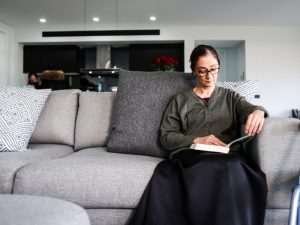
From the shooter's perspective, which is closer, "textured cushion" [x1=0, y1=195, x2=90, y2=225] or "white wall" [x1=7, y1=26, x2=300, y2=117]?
"textured cushion" [x1=0, y1=195, x2=90, y2=225]

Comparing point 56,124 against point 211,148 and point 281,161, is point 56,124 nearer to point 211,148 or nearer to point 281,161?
point 211,148

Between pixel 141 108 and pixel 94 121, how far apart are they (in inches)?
15.8

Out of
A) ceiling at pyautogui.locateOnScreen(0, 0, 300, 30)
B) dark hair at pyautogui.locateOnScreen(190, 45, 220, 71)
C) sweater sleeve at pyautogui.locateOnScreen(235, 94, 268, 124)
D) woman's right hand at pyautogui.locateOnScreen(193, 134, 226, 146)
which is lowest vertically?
woman's right hand at pyautogui.locateOnScreen(193, 134, 226, 146)

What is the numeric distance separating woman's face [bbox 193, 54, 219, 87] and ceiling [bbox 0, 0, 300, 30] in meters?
4.20

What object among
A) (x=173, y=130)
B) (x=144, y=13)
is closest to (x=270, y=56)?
(x=144, y=13)

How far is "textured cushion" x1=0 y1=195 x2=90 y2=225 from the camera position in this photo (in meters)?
0.72

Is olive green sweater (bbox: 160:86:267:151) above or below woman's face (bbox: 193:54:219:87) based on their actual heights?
below

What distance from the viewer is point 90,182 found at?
4.06 ft

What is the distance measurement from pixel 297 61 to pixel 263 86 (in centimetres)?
99

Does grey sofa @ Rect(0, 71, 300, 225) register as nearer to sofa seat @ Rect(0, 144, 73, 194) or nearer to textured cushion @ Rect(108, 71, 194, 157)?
sofa seat @ Rect(0, 144, 73, 194)

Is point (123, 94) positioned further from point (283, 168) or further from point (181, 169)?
point (283, 168)

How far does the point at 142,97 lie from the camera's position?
5.65 feet

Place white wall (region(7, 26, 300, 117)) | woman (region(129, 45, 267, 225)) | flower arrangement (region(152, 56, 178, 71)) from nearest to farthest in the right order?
woman (region(129, 45, 267, 225)) < flower arrangement (region(152, 56, 178, 71)) < white wall (region(7, 26, 300, 117))

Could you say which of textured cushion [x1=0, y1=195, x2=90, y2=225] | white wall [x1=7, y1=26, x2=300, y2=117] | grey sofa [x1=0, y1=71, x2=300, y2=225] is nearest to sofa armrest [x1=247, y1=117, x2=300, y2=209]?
grey sofa [x1=0, y1=71, x2=300, y2=225]
